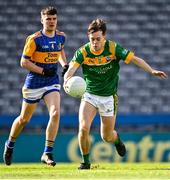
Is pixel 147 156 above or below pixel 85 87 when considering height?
below

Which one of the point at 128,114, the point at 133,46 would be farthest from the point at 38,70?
the point at 133,46

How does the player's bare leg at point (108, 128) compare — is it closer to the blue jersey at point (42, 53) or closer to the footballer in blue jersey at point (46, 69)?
the footballer in blue jersey at point (46, 69)

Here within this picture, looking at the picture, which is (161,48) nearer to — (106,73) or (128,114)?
(128,114)

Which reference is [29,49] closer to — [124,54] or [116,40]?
[124,54]

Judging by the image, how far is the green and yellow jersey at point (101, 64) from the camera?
37.6 feet

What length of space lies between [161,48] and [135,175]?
9.93m

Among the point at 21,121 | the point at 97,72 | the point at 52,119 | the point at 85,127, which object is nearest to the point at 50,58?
the point at 97,72

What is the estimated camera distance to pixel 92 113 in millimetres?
11508

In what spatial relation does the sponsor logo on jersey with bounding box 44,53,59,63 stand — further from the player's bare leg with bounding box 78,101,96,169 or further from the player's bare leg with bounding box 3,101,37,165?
the player's bare leg with bounding box 78,101,96,169

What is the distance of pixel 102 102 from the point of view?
11711 mm

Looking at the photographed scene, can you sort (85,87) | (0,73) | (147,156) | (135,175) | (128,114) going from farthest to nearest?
(0,73), (128,114), (147,156), (85,87), (135,175)

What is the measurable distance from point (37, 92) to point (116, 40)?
7.91m

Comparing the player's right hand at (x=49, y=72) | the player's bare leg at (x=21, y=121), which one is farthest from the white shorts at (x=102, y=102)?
the player's bare leg at (x=21, y=121)

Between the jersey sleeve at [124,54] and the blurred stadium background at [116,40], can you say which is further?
the blurred stadium background at [116,40]
